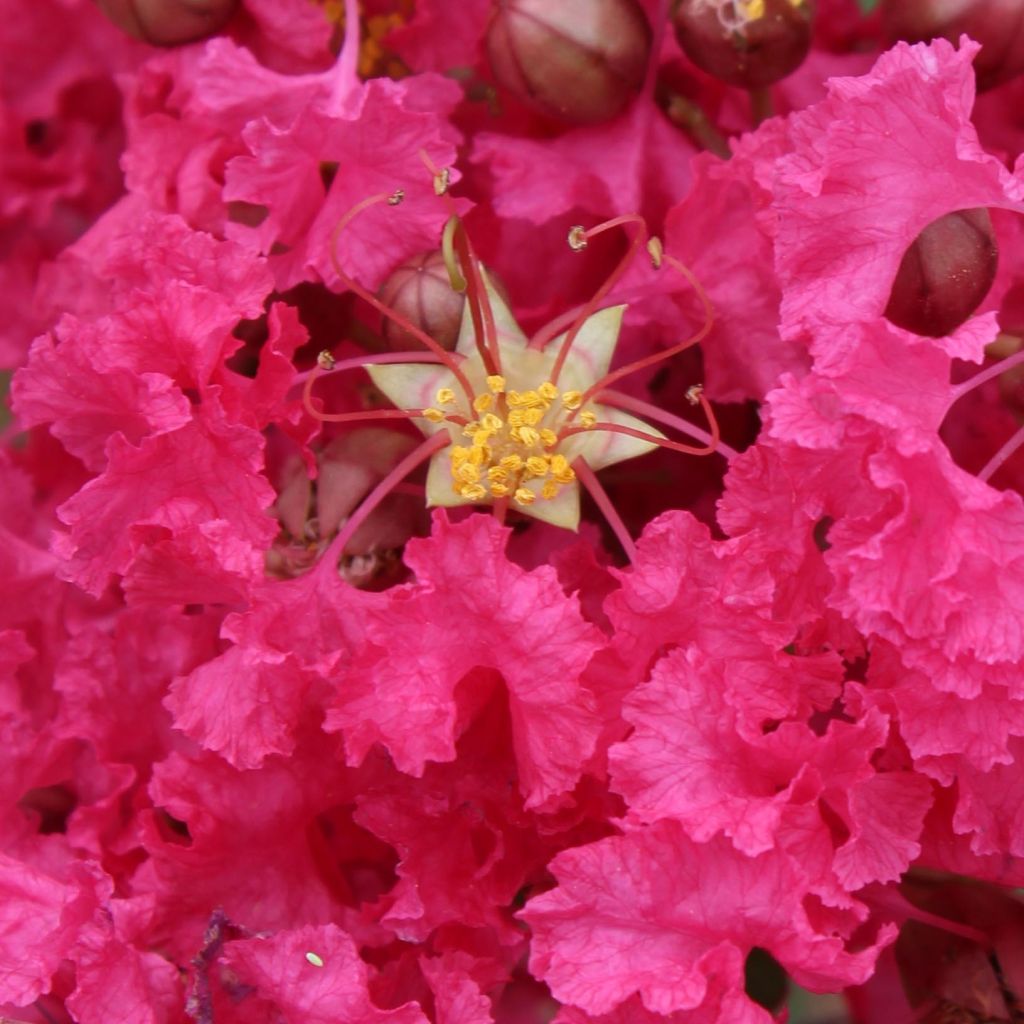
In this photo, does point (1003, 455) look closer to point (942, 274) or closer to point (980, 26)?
point (942, 274)

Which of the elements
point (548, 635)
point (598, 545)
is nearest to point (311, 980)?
point (548, 635)

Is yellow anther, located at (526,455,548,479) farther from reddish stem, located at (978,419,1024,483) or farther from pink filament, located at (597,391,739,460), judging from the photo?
reddish stem, located at (978,419,1024,483)

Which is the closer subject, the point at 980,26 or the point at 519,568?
the point at 519,568

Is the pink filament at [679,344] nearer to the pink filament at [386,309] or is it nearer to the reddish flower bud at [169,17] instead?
the pink filament at [386,309]

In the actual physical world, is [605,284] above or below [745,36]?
below

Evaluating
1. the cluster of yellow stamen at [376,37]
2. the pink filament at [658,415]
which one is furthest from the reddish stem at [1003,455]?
the cluster of yellow stamen at [376,37]

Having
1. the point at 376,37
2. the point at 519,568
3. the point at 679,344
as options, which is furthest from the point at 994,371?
the point at 376,37
